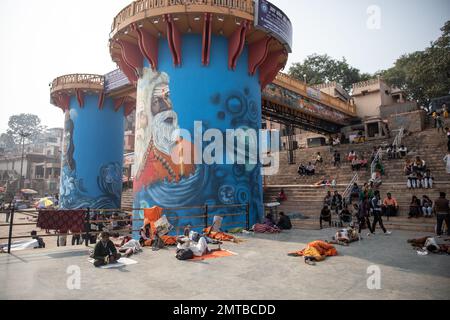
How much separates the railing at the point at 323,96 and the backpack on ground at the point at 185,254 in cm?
2012

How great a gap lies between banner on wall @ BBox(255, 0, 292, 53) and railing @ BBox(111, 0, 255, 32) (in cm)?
41

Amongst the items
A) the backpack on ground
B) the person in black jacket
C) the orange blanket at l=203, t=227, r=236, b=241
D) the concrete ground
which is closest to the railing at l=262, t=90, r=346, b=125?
the orange blanket at l=203, t=227, r=236, b=241

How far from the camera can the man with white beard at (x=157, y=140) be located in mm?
13625

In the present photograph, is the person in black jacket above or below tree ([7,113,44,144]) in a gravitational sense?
below

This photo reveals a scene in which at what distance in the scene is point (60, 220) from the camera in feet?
40.2

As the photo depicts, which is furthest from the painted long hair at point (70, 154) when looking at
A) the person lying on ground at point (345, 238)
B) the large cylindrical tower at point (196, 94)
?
the person lying on ground at point (345, 238)

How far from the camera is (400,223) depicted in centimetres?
1403

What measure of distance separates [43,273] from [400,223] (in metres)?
14.2

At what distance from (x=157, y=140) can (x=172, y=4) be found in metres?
6.05

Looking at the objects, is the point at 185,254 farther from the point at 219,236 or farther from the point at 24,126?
the point at 24,126

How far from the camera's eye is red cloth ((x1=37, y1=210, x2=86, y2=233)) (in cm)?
1220

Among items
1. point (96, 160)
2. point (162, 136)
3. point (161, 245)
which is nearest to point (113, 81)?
point (96, 160)

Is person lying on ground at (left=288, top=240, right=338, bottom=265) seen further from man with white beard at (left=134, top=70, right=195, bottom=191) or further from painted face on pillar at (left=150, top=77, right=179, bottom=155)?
painted face on pillar at (left=150, top=77, right=179, bottom=155)

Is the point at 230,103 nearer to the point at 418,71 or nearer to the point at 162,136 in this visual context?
the point at 162,136
